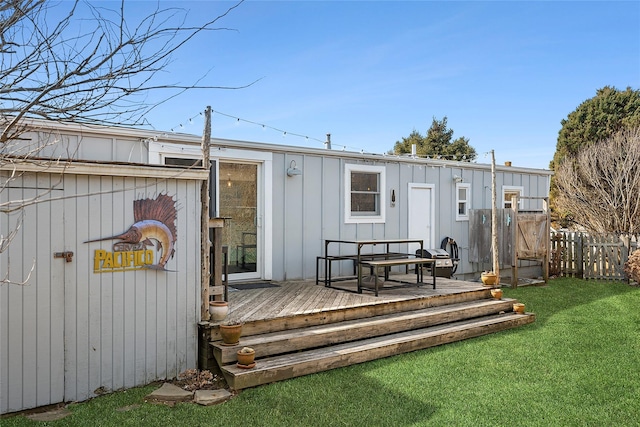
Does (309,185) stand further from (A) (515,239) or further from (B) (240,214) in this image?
(A) (515,239)

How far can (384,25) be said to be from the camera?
10.2 metres

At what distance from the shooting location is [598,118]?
72.8ft

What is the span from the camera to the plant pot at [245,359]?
13.4ft

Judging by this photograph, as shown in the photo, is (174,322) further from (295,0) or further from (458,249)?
(458,249)

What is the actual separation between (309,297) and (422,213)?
14.1 ft

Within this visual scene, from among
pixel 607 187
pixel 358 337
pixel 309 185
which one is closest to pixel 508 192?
pixel 309 185

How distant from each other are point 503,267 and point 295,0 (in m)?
7.50

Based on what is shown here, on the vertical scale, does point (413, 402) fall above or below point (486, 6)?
below

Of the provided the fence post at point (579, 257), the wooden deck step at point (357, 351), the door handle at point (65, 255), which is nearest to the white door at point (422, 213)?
the wooden deck step at point (357, 351)

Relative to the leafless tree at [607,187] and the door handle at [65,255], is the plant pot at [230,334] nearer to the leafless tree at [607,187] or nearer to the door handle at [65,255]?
the door handle at [65,255]

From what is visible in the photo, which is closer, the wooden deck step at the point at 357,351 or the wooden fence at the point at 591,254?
the wooden deck step at the point at 357,351

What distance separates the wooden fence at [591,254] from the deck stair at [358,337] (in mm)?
5258

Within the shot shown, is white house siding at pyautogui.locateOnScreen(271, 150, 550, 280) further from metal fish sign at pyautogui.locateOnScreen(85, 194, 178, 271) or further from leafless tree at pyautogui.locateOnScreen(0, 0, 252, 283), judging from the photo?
leafless tree at pyautogui.locateOnScreen(0, 0, 252, 283)

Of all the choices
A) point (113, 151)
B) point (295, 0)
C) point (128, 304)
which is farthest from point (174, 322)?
point (295, 0)
